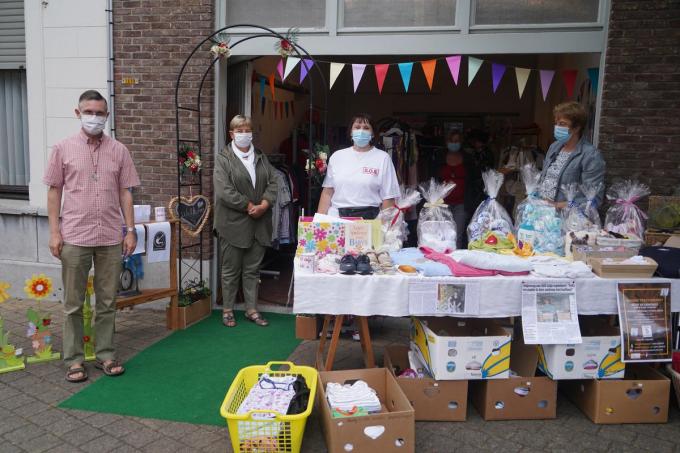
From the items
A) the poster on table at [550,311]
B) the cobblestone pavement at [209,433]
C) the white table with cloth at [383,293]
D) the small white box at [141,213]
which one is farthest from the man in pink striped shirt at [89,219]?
the poster on table at [550,311]

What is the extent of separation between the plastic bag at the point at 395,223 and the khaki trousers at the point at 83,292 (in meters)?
2.00

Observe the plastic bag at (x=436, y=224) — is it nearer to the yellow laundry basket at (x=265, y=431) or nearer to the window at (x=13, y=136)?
the yellow laundry basket at (x=265, y=431)

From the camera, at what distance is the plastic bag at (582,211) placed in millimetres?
4254

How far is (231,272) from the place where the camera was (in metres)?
5.54

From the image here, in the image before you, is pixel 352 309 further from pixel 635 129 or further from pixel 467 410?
pixel 635 129

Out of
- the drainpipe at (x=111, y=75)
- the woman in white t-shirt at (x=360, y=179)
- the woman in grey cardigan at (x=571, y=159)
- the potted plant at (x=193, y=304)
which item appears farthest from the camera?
the drainpipe at (x=111, y=75)

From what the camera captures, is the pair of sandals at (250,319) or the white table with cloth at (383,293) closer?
the white table with cloth at (383,293)

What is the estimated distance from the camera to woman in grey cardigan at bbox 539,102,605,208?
4.46 metres

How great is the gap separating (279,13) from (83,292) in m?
3.35

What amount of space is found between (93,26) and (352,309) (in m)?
4.36

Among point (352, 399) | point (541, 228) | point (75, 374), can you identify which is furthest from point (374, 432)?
point (75, 374)

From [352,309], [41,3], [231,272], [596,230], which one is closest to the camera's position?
[352,309]

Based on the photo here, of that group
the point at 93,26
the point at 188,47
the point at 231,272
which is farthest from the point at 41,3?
the point at 231,272

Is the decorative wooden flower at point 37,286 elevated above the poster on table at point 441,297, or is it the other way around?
the poster on table at point 441,297
